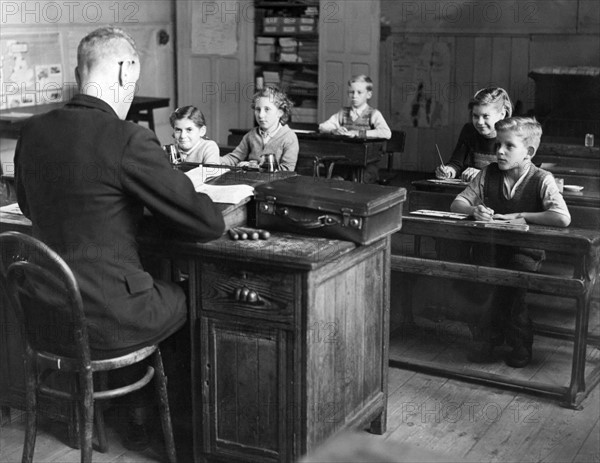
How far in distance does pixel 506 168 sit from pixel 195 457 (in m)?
1.98

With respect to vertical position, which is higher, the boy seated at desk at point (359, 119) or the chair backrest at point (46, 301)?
the boy seated at desk at point (359, 119)

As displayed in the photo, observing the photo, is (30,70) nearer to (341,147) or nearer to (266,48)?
(266,48)

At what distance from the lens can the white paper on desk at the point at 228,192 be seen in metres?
3.13

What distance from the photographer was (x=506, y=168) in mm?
4277

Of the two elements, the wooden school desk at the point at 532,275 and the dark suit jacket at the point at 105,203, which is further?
the wooden school desk at the point at 532,275

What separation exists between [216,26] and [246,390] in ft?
25.4

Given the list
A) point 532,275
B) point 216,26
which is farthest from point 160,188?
point 216,26

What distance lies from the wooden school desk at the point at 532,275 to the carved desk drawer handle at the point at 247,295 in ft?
4.41

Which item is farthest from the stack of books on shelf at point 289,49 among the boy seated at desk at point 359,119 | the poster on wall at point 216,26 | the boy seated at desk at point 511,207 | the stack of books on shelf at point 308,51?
the boy seated at desk at point 511,207

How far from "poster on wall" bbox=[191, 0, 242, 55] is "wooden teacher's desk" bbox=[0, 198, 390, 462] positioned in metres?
7.37

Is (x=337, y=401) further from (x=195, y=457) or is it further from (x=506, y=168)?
(x=506, y=168)

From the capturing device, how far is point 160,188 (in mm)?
2830

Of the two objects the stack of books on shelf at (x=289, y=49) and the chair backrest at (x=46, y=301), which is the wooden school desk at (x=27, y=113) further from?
the chair backrest at (x=46, y=301)

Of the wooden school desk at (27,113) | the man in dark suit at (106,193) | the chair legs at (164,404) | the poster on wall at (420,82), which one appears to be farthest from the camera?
the poster on wall at (420,82)
